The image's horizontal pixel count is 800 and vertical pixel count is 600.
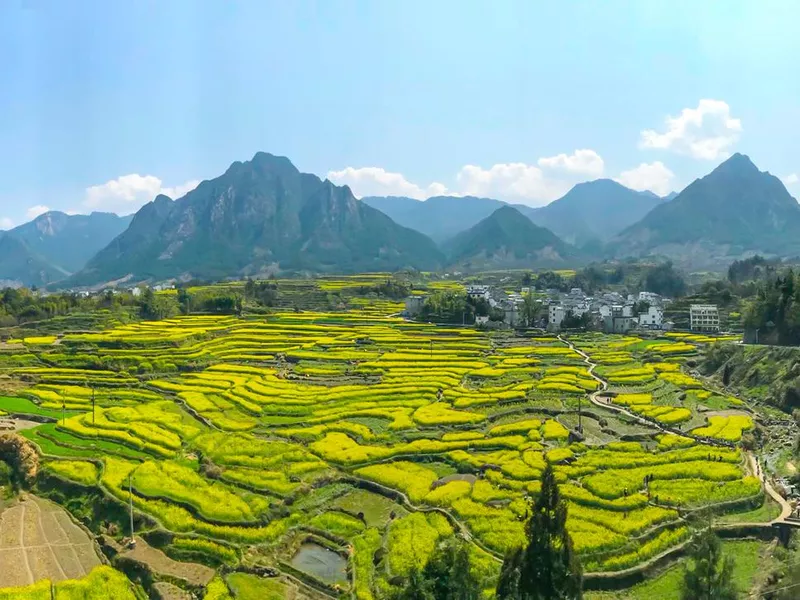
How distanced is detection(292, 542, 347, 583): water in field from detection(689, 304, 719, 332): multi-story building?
76948mm

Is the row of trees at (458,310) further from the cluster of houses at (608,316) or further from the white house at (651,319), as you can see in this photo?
the white house at (651,319)

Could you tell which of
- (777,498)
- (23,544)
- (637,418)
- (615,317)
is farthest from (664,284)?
→ (23,544)

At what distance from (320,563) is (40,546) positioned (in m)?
13.6

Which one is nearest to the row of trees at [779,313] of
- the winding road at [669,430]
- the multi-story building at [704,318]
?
the winding road at [669,430]

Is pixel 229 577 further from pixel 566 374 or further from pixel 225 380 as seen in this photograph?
pixel 566 374

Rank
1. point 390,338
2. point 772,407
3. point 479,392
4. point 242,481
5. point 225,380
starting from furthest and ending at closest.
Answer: point 390,338, point 225,380, point 479,392, point 772,407, point 242,481

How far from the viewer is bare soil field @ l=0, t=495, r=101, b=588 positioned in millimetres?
25750

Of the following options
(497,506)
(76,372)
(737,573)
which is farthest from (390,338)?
(737,573)

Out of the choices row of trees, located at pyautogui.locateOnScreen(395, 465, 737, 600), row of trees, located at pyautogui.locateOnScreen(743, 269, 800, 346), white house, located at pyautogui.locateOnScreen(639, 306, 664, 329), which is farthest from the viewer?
white house, located at pyautogui.locateOnScreen(639, 306, 664, 329)

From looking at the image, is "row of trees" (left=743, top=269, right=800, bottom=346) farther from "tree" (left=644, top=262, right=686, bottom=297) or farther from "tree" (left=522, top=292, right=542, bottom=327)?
Result: "tree" (left=644, top=262, right=686, bottom=297)

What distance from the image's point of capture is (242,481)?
1254 inches

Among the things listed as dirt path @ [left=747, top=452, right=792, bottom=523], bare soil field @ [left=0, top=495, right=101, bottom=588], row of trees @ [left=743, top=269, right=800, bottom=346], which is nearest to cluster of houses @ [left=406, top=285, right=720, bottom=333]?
row of trees @ [left=743, top=269, right=800, bottom=346]

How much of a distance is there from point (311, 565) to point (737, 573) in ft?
55.5

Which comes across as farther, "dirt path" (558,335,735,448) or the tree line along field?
"dirt path" (558,335,735,448)
